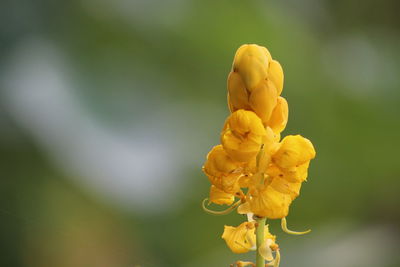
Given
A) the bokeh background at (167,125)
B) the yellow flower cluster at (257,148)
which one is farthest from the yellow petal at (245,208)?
the bokeh background at (167,125)

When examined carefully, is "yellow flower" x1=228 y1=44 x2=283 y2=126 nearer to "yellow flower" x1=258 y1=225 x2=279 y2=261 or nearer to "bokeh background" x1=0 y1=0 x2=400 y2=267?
"yellow flower" x1=258 y1=225 x2=279 y2=261

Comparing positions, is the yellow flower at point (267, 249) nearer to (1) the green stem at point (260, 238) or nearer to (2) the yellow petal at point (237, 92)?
(1) the green stem at point (260, 238)

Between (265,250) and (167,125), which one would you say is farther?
(167,125)

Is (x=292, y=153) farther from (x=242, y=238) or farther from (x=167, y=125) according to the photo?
(x=167, y=125)

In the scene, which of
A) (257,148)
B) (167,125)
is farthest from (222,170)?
(167,125)

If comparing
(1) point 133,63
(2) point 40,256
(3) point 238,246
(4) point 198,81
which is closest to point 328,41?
(4) point 198,81

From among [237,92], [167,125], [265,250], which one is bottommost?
Answer: [265,250]

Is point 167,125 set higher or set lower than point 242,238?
higher
